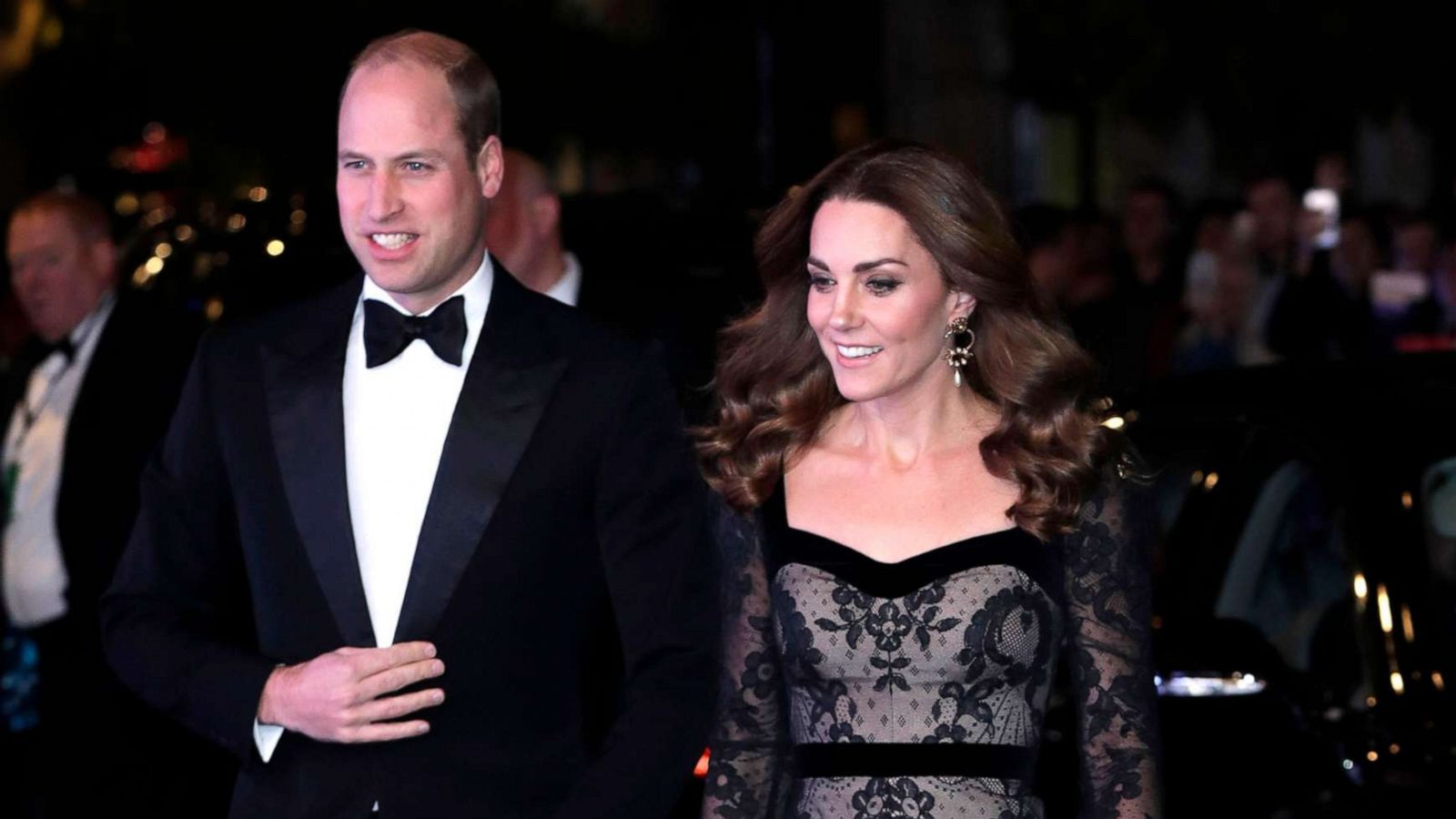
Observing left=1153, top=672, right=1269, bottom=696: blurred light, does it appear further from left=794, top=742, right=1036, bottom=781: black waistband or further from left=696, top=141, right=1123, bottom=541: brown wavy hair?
left=794, top=742, right=1036, bottom=781: black waistband

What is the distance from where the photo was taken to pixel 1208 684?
587 centimetres

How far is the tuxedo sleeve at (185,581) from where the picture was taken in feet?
13.9

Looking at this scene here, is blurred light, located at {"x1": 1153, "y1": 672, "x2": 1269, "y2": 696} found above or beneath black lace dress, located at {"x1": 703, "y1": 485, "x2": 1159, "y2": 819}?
above

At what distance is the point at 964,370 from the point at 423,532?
1208mm

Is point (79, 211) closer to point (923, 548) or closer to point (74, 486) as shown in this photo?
Result: point (74, 486)

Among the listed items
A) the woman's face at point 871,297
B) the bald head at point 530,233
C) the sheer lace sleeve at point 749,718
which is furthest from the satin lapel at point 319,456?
the bald head at point 530,233

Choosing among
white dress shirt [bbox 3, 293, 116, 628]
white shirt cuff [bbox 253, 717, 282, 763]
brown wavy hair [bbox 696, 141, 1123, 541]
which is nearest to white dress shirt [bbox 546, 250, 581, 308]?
white dress shirt [bbox 3, 293, 116, 628]

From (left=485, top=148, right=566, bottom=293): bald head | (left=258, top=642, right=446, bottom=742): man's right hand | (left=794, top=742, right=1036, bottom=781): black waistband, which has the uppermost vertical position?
(left=485, top=148, right=566, bottom=293): bald head

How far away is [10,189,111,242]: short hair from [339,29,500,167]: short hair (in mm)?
4410

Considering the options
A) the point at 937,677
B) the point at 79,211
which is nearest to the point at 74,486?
the point at 79,211

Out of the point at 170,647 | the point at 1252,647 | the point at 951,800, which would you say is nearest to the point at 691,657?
the point at 951,800

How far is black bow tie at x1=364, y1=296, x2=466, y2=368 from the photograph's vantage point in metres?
4.34

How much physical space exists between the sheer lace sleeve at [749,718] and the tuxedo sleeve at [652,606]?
0.25 meters

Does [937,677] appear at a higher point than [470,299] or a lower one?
lower
